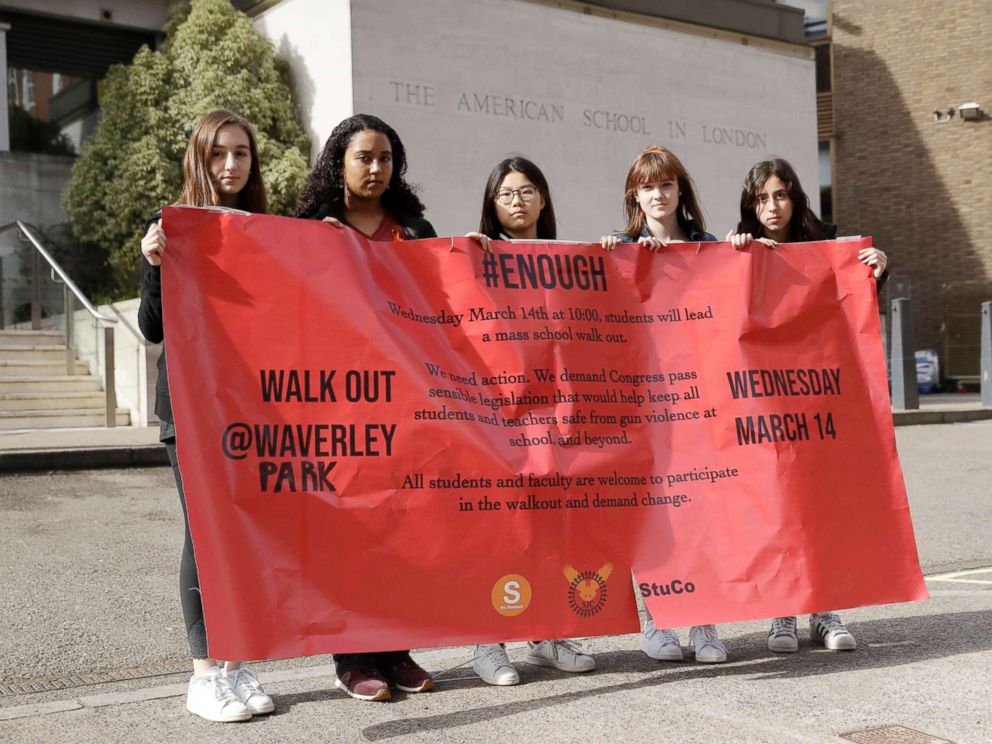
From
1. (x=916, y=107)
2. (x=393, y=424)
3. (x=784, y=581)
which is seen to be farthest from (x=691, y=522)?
(x=916, y=107)

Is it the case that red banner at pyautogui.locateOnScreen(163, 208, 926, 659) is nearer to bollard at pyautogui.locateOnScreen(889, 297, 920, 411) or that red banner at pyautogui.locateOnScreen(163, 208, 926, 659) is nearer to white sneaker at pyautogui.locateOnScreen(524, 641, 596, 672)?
white sneaker at pyautogui.locateOnScreen(524, 641, 596, 672)

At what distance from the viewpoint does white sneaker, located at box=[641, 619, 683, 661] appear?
14.3 feet

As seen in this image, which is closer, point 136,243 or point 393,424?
point 393,424

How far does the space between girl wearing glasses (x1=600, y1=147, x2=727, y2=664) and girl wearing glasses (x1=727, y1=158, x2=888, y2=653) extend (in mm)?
207

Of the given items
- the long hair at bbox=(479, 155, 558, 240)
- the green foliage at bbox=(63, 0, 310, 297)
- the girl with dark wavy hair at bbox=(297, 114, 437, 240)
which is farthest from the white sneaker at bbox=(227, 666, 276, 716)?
the green foliage at bbox=(63, 0, 310, 297)

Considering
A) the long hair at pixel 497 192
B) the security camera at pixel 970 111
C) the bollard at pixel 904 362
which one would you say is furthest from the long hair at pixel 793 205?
the security camera at pixel 970 111

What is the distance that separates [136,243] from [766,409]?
53.1 feet

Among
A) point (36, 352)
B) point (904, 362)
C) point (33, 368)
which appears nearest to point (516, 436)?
point (33, 368)

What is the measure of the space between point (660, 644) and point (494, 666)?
0.66m

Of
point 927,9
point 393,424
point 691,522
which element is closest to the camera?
point 393,424

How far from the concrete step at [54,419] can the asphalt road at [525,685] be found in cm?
905

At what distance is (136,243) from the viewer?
18953 millimetres

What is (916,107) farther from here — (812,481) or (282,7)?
(812,481)

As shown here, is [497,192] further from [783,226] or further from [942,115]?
[942,115]
